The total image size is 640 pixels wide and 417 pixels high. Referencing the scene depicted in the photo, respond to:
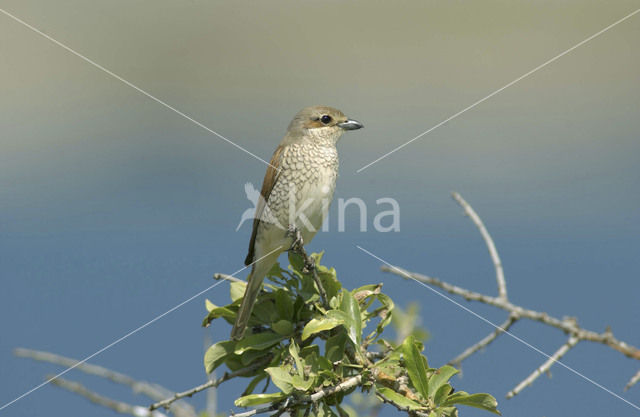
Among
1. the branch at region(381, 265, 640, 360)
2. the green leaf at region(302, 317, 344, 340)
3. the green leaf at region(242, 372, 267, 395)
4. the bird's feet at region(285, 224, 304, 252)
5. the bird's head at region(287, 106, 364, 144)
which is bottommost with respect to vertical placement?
the green leaf at region(242, 372, 267, 395)

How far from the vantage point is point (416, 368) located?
2.44 metres

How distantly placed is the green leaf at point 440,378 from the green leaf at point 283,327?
0.63 m

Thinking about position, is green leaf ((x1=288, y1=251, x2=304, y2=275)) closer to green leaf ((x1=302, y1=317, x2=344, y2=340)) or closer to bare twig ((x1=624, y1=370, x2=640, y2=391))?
green leaf ((x1=302, y1=317, x2=344, y2=340))

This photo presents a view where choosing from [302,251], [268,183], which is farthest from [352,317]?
[268,183]

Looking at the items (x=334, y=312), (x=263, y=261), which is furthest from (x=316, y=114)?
(x=334, y=312)

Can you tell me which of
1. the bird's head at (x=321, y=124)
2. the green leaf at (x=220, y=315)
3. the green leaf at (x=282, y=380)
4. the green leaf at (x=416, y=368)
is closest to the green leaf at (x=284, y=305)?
the green leaf at (x=220, y=315)

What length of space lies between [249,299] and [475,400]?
3.34 ft

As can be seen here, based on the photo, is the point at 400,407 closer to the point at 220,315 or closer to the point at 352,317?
the point at 352,317

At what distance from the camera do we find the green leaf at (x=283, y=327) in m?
2.75

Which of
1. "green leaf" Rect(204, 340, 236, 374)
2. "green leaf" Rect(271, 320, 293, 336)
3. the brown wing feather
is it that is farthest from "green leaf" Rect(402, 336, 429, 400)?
the brown wing feather

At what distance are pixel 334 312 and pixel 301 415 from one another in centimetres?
38

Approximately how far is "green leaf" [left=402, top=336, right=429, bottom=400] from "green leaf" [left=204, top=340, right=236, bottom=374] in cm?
76

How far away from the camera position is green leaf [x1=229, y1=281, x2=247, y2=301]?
10.1 ft

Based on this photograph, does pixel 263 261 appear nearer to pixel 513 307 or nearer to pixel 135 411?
pixel 135 411
